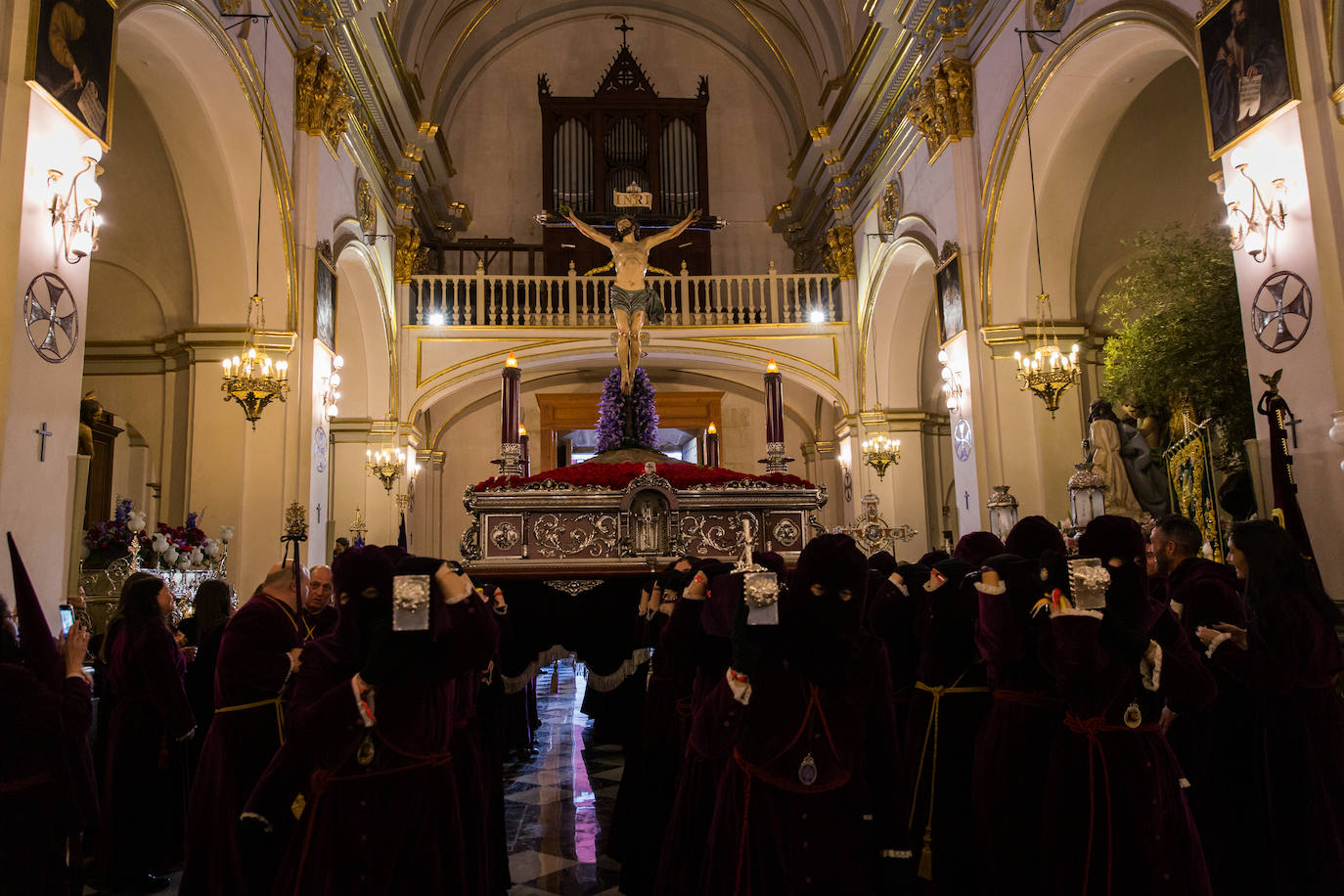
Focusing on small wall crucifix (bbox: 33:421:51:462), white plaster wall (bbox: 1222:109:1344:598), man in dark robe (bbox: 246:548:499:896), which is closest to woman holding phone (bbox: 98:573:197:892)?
small wall crucifix (bbox: 33:421:51:462)

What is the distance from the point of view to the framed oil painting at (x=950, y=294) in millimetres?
10562

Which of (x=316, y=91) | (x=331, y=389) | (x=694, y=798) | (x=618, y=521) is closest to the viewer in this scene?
(x=694, y=798)

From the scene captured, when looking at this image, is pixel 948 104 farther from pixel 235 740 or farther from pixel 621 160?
pixel 235 740

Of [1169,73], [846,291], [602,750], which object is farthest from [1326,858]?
[846,291]

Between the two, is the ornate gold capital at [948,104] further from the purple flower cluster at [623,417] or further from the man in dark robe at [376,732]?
the man in dark robe at [376,732]

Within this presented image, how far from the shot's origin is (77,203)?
18.2 feet

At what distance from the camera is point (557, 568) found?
6.04 m

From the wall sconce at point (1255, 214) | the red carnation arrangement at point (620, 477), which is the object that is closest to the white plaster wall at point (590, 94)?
the red carnation arrangement at point (620, 477)

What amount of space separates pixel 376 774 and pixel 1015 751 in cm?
203

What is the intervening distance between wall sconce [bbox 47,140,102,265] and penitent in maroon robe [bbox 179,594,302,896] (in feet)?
10.2

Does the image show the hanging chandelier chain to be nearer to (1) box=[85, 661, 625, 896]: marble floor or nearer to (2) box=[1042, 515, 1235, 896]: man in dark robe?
(1) box=[85, 661, 625, 896]: marble floor

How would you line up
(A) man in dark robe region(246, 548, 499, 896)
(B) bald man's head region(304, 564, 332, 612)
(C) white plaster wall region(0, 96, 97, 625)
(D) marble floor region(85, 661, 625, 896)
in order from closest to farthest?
(A) man in dark robe region(246, 548, 499, 896), (B) bald man's head region(304, 564, 332, 612), (D) marble floor region(85, 661, 625, 896), (C) white plaster wall region(0, 96, 97, 625)

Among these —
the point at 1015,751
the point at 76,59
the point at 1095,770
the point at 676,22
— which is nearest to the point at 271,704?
the point at 1015,751

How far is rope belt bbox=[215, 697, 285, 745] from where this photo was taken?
12.1 ft
